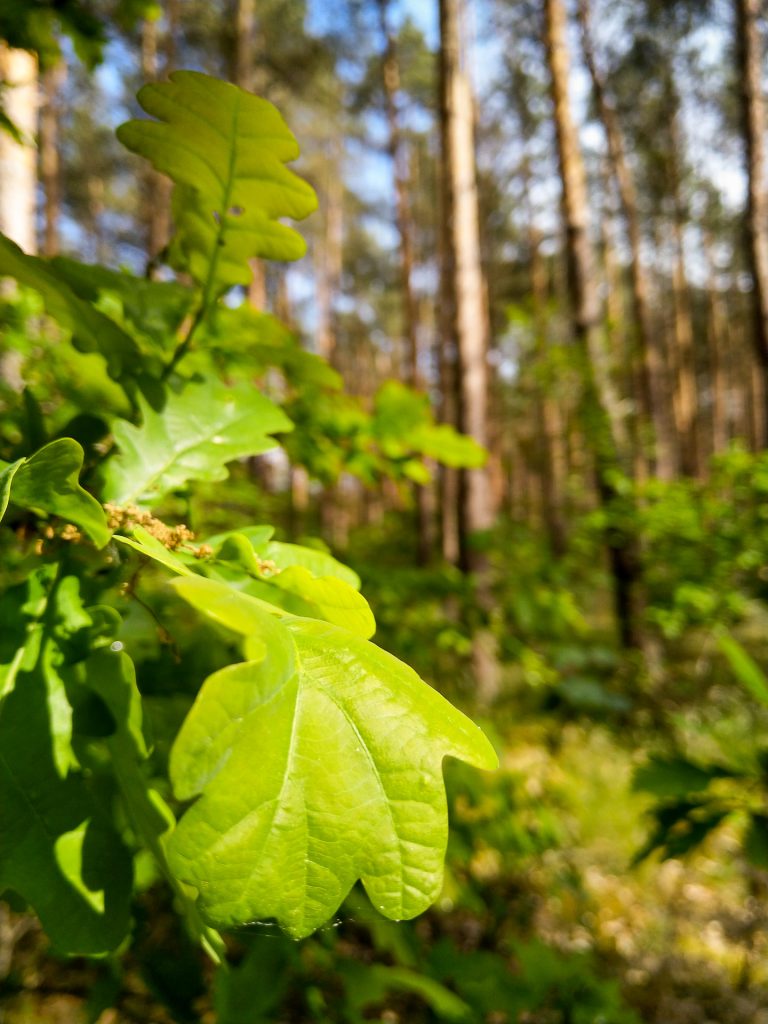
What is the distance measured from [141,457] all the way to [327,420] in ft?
2.45

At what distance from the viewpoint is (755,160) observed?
6504 mm

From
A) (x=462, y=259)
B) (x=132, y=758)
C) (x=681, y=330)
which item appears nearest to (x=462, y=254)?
(x=462, y=259)

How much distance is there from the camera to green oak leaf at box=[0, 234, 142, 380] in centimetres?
65

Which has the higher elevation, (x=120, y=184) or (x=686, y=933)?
(x=120, y=184)

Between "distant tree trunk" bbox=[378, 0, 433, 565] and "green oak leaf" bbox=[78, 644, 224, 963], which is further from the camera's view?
"distant tree trunk" bbox=[378, 0, 433, 565]

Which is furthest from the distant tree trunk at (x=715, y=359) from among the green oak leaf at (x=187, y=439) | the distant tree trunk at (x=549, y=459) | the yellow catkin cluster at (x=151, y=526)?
the yellow catkin cluster at (x=151, y=526)

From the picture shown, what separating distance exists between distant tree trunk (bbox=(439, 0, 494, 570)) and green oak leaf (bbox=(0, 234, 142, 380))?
473 cm

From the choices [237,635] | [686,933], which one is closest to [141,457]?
[237,635]

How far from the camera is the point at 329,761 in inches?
18.0

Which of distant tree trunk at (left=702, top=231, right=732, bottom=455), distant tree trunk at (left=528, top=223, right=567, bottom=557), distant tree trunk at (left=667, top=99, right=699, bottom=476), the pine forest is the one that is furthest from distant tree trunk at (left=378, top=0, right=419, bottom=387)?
distant tree trunk at (left=702, top=231, right=732, bottom=455)

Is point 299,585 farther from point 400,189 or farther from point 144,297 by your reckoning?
point 400,189

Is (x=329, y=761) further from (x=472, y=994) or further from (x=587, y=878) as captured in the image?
(x=587, y=878)

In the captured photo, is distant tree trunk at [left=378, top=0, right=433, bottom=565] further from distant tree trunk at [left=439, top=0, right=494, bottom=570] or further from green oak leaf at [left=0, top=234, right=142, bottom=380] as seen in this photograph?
green oak leaf at [left=0, top=234, right=142, bottom=380]

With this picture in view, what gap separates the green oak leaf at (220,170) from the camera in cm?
67
